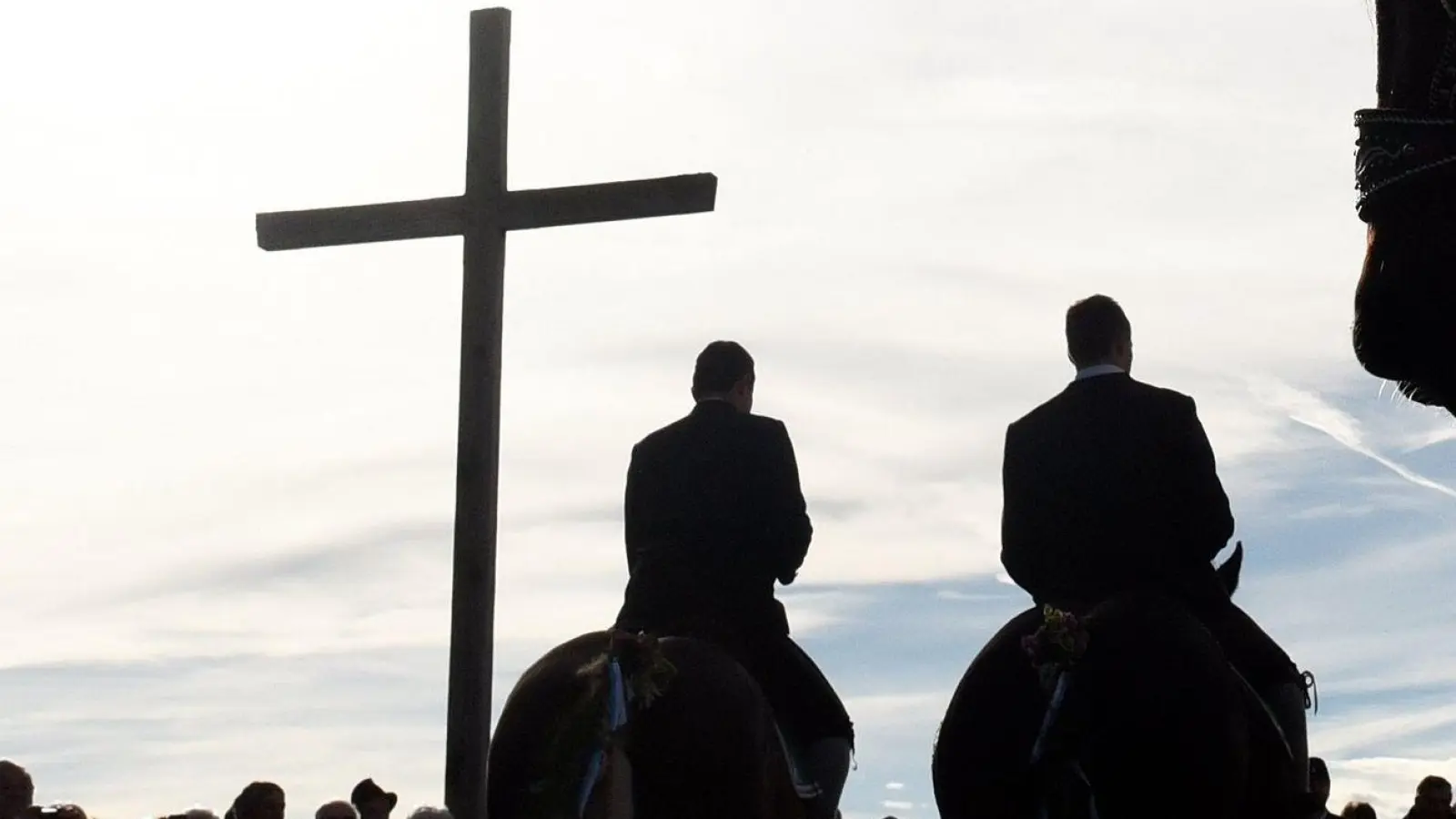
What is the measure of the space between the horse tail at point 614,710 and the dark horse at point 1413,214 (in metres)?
5.21

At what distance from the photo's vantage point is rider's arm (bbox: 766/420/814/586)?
916 centimetres

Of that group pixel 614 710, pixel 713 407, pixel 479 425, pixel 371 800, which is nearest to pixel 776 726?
pixel 614 710

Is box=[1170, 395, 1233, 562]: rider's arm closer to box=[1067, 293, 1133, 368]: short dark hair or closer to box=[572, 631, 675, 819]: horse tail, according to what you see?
box=[1067, 293, 1133, 368]: short dark hair

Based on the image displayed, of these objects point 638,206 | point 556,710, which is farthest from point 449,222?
point 556,710

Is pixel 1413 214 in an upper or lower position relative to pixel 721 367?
lower

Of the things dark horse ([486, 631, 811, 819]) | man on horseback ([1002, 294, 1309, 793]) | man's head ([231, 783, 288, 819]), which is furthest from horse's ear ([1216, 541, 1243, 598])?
man's head ([231, 783, 288, 819])

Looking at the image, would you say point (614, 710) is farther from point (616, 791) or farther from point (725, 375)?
point (725, 375)

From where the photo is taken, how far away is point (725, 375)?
30.6 feet

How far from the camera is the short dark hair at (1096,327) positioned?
7.90 meters

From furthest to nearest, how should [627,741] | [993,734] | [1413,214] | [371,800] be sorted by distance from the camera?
1. [371,800]
2. [627,741]
3. [993,734]
4. [1413,214]

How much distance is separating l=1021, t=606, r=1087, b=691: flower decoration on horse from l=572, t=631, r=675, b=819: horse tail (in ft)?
5.31

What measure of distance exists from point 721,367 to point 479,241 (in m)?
1.90

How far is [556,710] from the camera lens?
8.30 meters

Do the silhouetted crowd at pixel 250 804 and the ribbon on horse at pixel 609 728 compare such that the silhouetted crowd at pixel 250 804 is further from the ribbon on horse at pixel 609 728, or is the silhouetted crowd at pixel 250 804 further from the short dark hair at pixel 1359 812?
the short dark hair at pixel 1359 812
